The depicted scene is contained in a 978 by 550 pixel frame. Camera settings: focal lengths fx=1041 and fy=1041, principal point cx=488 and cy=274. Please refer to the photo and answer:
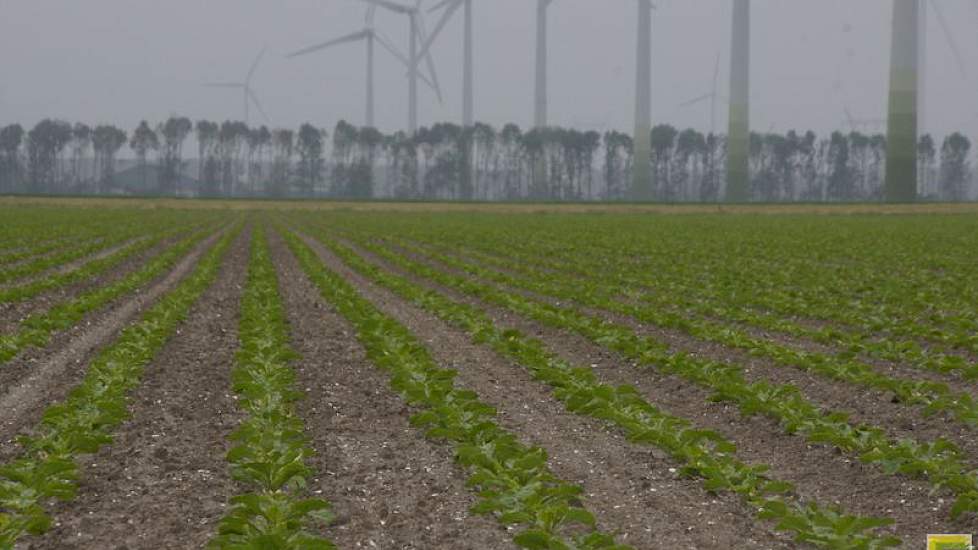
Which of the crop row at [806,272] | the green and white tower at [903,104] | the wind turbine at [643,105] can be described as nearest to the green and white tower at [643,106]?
the wind turbine at [643,105]

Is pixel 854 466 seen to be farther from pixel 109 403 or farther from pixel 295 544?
pixel 109 403

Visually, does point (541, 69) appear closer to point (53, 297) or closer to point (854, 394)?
point (53, 297)

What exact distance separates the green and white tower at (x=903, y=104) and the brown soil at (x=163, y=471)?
4085 inches

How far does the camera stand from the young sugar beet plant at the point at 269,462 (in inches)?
289

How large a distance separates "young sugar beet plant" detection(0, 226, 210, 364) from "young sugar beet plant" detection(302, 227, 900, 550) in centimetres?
713

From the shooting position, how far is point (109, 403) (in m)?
11.1

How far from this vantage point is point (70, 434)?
1000 centimetres

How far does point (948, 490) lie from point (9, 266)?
95.6ft

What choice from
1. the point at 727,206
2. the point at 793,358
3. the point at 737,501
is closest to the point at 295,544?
the point at 737,501

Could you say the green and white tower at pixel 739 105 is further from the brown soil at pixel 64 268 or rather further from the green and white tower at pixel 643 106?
the brown soil at pixel 64 268

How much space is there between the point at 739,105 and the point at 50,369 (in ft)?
399

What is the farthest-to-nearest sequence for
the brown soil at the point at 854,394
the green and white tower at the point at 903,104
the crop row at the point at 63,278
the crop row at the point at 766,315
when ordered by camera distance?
the green and white tower at the point at 903,104
the crop row at the point at 63,278
the crop row at the point at 766,315
the brown soil at the point at 854,394

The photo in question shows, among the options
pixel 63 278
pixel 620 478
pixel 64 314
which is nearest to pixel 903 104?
pixel 63 278

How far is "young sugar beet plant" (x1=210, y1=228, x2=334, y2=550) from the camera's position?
289 inches
